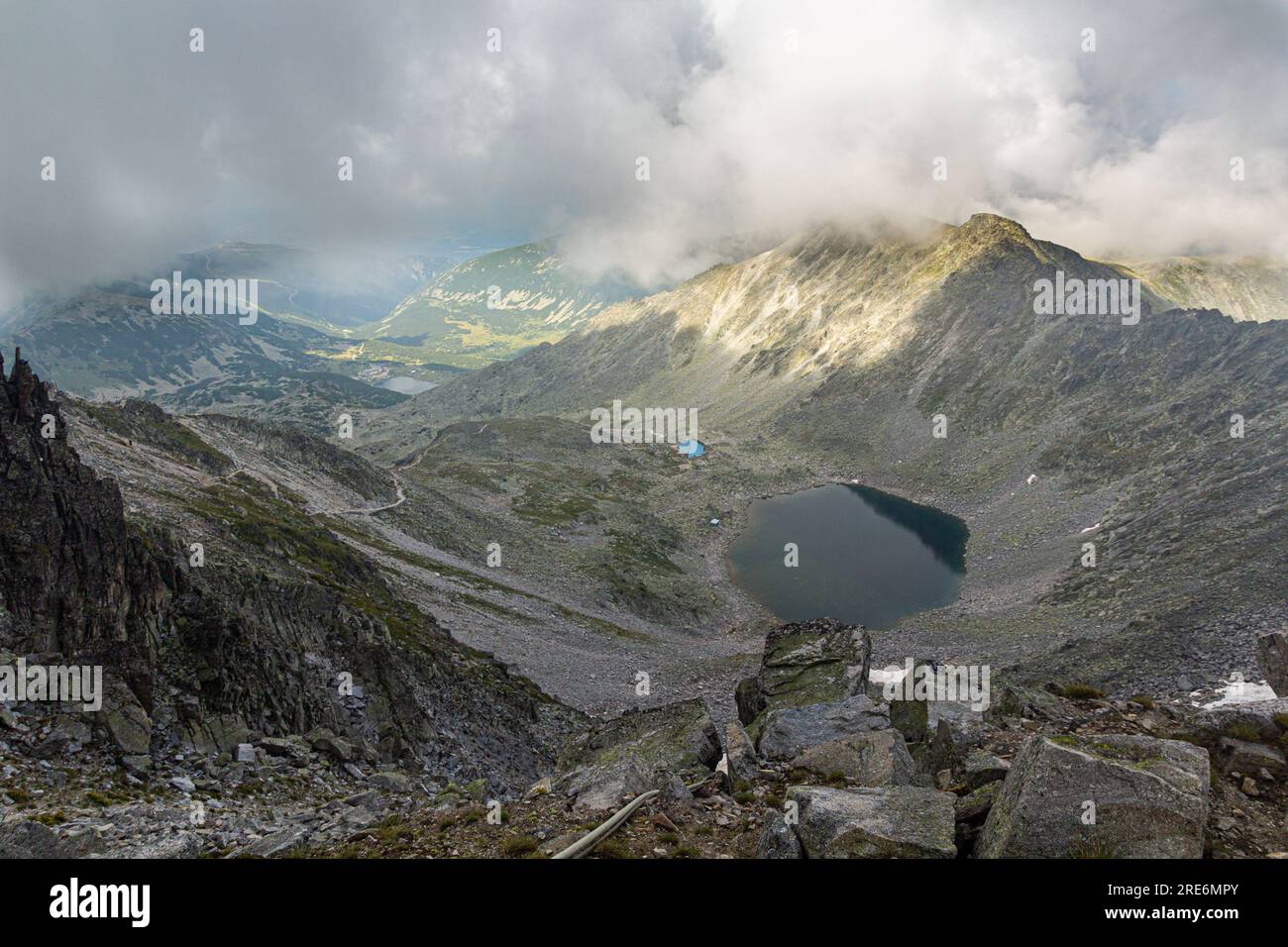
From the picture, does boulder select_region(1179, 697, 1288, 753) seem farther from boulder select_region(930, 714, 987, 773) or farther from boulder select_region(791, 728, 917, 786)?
boulder select_region(791, 728, 917, 786)

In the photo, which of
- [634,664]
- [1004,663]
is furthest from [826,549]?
[634,664]

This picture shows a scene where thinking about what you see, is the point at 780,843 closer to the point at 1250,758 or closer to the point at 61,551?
the point at 1250,758

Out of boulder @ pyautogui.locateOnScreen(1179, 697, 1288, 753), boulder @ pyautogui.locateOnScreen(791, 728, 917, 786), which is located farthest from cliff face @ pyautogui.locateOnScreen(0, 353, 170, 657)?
boulder @ pyautogui.locateOnScreen(1179, 697, 1288, 753)

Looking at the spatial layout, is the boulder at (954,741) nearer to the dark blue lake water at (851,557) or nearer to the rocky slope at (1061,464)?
the rocky slope at (1061,464)

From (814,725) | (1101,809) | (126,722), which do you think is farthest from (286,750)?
(1101,809)

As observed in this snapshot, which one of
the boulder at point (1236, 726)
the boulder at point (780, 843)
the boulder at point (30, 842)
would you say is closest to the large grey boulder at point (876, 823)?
the boulder at point (780, 843)
